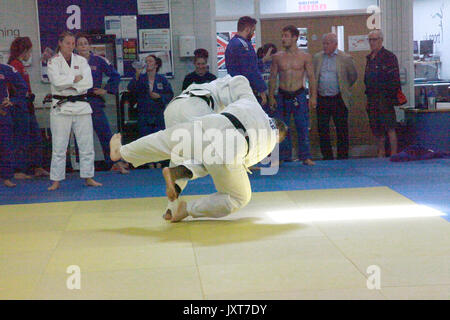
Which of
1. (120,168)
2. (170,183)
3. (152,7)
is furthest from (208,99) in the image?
(152,7)

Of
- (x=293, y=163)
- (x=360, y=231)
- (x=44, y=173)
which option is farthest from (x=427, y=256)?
(x=44, y=173)

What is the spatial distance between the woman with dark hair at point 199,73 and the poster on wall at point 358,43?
2399 mm

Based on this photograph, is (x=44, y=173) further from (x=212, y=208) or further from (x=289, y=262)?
(x=289, y=262)

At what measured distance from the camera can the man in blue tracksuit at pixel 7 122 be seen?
7.19 metres

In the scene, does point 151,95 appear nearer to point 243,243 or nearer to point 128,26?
point 128,26

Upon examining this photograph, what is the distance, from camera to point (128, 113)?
28.0ft

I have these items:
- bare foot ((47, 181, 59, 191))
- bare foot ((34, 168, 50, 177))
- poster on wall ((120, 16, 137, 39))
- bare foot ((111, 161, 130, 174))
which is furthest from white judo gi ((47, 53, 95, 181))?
poster on wall ((120, 16, 137, 39))

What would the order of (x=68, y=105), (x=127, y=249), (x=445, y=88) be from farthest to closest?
(x=445, y=88)
(x=68, y=105)
(x=127, y=249)

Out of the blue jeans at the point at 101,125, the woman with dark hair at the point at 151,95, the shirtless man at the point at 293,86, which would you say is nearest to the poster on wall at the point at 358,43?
the shirtless man at the point at 293,86

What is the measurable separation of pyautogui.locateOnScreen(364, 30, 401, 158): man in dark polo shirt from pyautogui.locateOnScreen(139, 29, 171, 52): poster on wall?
2.81 m

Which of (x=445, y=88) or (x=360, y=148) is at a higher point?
(x=445, y=88)

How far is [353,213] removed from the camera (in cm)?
486

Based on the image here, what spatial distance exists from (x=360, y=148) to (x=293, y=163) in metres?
1.77

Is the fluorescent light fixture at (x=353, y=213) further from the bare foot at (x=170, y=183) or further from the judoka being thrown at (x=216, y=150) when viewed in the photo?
the bare foot at (x=170, y=183)
